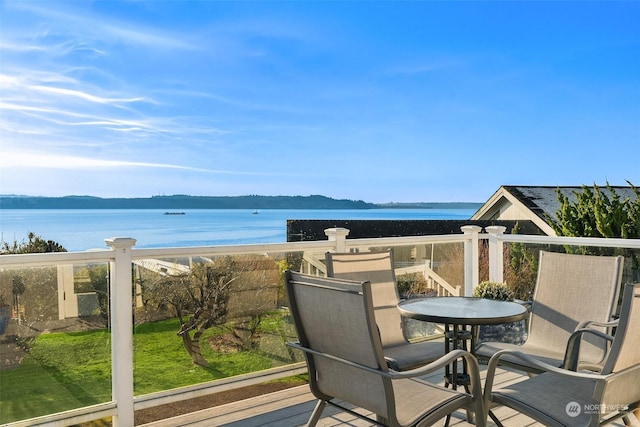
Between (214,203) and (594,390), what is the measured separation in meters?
36.0

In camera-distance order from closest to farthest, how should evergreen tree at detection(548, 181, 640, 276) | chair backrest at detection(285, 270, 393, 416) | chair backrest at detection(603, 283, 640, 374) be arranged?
1. chair backrest at detection(603, 283, 640, 374)
2. chair backrest at detection(285, 270, 393, 416)
3. evergreen tree at detection(548, 181, 640, 276)

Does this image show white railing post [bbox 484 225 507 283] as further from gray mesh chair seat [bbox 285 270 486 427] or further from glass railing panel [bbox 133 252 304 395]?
gray mesh chair seat [bbox 285 270 486 427]

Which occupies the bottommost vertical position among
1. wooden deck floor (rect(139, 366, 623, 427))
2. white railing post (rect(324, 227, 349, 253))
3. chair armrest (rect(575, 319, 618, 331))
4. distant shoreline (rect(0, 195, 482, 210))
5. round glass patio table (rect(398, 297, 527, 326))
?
wooden deck floor (rect(139, 366, 623, 427))

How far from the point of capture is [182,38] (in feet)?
Answer: 73.7

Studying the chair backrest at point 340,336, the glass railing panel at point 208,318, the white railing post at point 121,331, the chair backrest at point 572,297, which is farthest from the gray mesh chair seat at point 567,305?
the white railing post at point 121,331

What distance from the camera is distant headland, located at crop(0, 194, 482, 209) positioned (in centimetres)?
3551

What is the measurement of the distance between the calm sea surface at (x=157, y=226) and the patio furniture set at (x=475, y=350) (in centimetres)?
3633

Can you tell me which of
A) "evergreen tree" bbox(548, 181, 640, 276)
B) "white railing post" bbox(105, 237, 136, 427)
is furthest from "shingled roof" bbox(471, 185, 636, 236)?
"white railing post" bbox(105, 237, 136, 427)

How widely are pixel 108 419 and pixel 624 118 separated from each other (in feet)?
84.3

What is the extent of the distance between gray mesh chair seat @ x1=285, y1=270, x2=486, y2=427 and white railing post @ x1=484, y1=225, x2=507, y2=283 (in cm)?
324

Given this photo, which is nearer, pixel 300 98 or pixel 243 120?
pixel 300 98

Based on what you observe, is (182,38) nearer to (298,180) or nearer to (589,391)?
(298,180)

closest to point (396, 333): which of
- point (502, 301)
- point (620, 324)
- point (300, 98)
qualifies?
point (502, 301)

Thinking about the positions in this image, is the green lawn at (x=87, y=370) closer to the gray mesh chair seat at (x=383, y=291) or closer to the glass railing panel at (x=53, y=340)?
the glass railing panel at (x=53, y=340)
